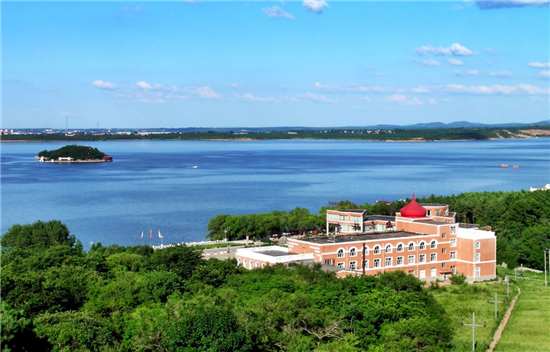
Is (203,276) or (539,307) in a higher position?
(203,276)

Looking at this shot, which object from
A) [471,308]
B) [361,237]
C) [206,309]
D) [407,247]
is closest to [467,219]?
[407,247]

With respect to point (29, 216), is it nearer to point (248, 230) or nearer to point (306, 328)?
point (248, 230)

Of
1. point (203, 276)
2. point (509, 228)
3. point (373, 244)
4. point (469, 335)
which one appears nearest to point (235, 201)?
point (509, 228)

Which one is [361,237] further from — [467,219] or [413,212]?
[467,219]

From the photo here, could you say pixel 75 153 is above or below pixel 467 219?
above

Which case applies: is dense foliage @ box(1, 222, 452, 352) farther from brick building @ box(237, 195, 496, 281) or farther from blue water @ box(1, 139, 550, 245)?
blue water @ box(1, 139, 550, 245)

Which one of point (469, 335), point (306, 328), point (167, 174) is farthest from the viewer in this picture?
point (167, 174)

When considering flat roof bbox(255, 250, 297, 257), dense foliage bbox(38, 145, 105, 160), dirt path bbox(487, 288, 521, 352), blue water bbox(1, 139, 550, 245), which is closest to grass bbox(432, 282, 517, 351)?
dirt path bbox(487, 288, 521, 352)

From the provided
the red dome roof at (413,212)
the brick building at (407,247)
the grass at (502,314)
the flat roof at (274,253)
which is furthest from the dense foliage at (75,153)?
the grass at (502,314)
